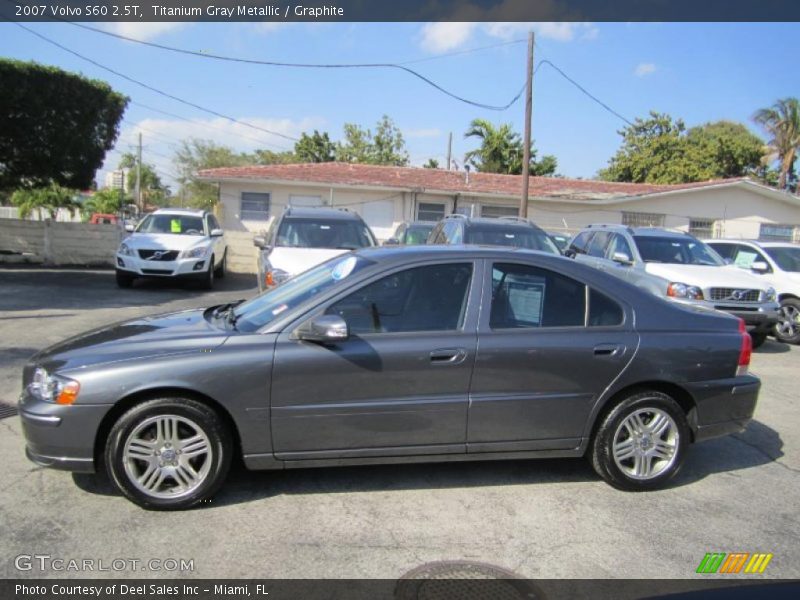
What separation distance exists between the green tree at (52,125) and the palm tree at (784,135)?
40.3m

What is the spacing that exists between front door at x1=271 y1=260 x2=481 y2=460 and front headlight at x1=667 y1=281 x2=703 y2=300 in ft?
19.3

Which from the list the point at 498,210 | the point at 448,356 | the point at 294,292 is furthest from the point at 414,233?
the point at 498,210

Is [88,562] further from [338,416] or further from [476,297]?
[476,297]

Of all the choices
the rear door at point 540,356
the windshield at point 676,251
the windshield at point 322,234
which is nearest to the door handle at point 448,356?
the rear door at point 540,356

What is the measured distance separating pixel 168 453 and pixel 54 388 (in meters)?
0.75

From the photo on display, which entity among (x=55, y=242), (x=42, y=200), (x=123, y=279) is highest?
(x=42, y=200)

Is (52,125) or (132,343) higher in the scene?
(52,125)

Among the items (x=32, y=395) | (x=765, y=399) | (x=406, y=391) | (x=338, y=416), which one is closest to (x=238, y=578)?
(x=338, y=416)

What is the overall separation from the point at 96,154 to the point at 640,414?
18.8 m

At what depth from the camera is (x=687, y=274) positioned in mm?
9117

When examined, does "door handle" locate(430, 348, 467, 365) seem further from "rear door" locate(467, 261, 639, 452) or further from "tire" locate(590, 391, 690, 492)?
"tire" locate(590, 391, 690, 492)

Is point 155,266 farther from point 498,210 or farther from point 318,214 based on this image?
point 498,210

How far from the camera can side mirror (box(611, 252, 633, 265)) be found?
9953mm

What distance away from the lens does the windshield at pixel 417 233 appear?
43.8ft
